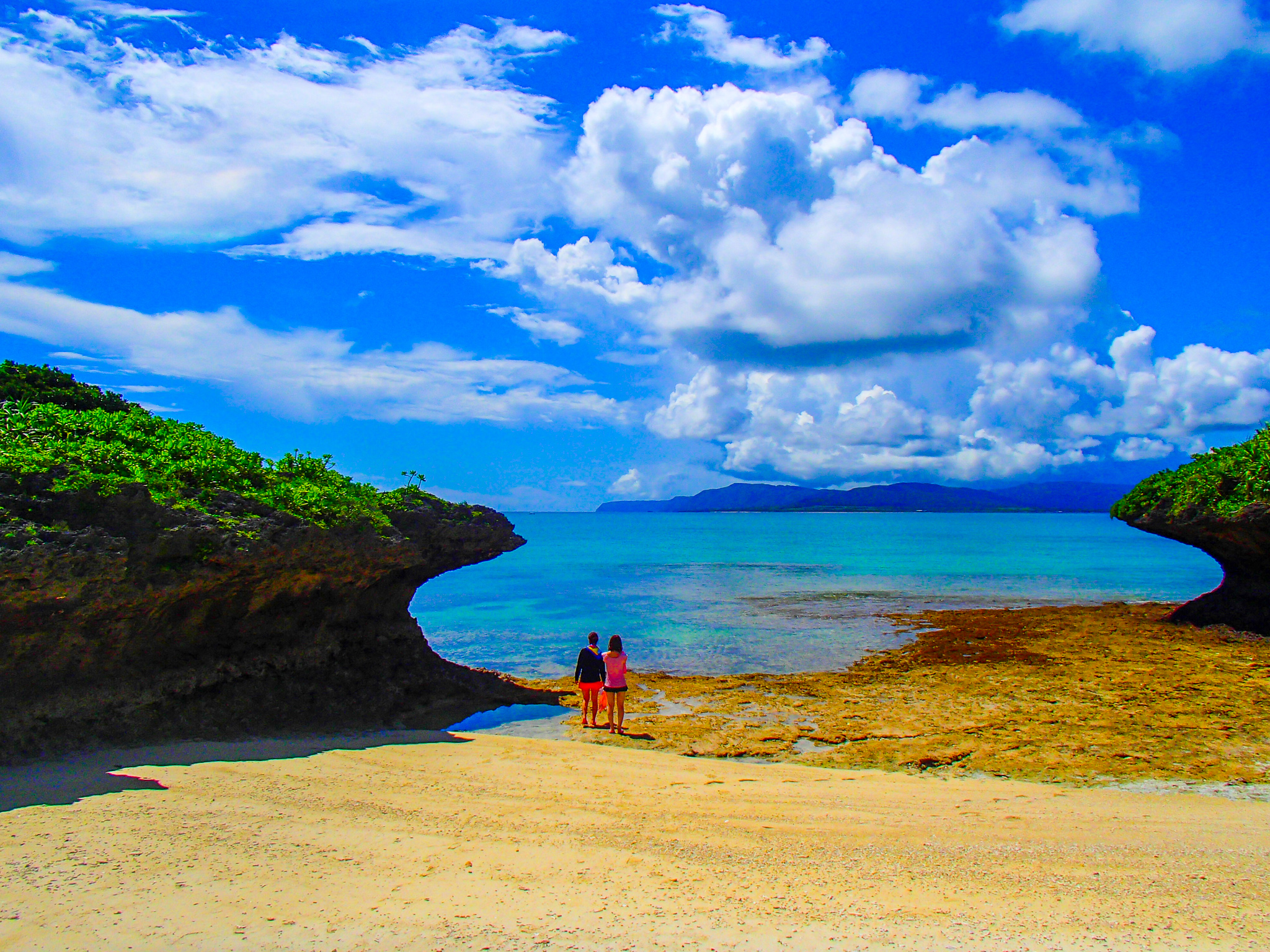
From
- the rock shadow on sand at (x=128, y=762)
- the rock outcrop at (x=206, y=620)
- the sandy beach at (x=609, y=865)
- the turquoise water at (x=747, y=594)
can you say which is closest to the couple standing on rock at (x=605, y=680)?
the rock shadow on sand at (x=128, y=762)

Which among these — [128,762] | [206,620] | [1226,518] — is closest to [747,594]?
[1226,518]

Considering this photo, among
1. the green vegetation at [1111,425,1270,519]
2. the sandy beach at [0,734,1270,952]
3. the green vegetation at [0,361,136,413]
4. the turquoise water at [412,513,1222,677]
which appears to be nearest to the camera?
the sandy beach at [0,734,1270,952]

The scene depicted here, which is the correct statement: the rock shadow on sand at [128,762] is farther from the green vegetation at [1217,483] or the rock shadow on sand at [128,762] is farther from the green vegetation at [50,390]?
the green vegetation at [1217,483]

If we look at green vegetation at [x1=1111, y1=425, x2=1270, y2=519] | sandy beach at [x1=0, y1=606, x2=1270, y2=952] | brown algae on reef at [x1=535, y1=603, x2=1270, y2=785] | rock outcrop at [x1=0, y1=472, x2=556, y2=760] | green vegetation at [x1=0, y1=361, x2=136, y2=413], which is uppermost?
green vegetation at [x1=0, y1=361, x2=136, y2=413]

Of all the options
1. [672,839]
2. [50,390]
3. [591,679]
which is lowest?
[672,839]

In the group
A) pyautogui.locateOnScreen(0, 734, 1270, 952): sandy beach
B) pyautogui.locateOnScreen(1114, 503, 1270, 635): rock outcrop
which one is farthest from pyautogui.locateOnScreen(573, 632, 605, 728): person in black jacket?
pyautogui.locateOnScreen(1114, 503, 1270, 635): rock outcrop

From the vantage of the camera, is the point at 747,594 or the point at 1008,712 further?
the point at 747,594

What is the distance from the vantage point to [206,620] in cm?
1047

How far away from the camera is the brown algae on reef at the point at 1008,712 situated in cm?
1032

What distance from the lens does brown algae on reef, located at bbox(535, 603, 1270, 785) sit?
10.3 meters

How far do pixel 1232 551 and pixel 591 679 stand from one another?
19.8 metres

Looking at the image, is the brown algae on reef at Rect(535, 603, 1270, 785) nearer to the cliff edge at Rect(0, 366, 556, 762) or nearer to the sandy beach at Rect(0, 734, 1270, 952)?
the sandy beach at Rect(0, 734, 1270, 952)

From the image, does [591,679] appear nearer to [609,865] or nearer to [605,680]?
[605,680]

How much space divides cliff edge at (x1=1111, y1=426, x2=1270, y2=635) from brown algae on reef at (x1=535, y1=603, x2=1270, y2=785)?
1.13 metres
